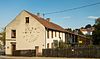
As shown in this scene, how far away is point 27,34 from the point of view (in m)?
48.3

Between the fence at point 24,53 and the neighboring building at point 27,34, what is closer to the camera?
the fence at point 24,53

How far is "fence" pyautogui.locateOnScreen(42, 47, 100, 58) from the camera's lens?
39.2 metres

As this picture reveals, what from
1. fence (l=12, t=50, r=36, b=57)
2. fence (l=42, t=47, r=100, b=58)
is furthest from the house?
fence (l=42, t=47, r=100, b=58)

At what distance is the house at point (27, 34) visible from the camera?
4716 cm

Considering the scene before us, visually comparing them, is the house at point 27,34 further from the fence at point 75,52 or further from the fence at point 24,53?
the fence at point 75,52

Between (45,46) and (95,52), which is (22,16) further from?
(95,52)

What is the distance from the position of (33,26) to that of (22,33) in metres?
2.77

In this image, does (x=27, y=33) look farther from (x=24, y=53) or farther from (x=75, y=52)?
(x=75, y=52)

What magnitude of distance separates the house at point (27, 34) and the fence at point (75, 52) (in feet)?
12.2

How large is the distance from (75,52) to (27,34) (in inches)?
471

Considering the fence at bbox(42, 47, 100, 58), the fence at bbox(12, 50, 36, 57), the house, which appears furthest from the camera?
the house

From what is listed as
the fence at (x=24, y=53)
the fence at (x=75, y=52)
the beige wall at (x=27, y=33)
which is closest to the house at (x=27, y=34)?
the beige wall at (x=27, y=33)

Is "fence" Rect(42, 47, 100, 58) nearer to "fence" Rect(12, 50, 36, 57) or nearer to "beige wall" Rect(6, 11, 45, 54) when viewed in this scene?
"fence" Rect(12, 50, 36, 57)

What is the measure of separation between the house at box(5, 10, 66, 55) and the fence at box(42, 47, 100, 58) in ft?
12.2
